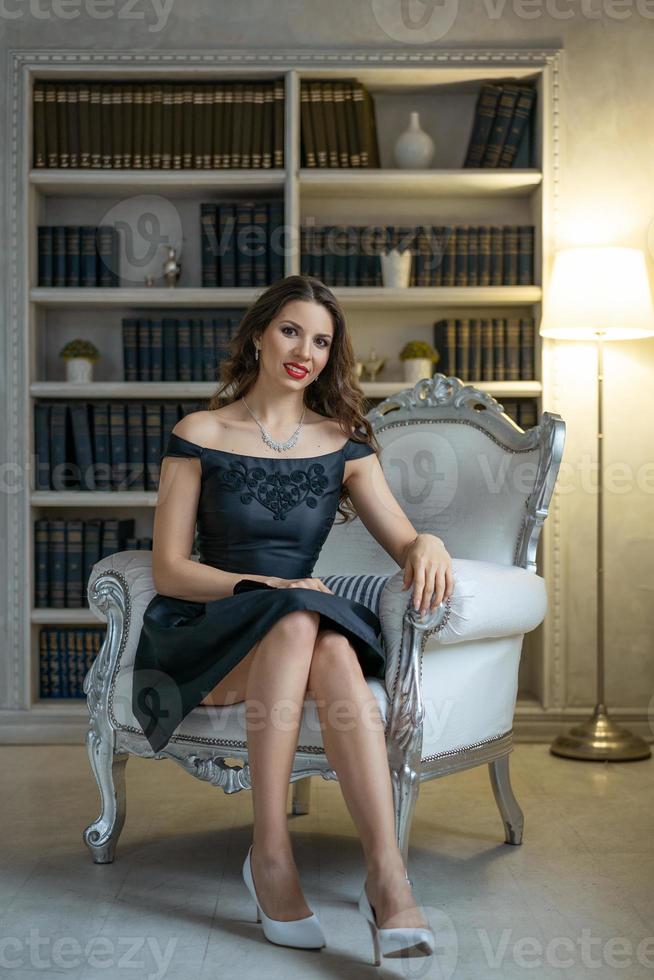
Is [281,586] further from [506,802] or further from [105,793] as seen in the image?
[506,802]

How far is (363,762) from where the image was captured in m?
1.85

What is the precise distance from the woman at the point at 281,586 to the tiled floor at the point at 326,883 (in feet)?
0.49

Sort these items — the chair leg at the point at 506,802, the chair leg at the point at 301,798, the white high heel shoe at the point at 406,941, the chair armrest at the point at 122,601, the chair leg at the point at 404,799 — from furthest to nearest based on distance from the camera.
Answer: the chair leg at the point at 301,798 < the chair leg at the point at 506,802 < the chair armrest at the point at 122,601 < the chair leg at the point at 404,799 < the white high heel shoe at the point at 406,941

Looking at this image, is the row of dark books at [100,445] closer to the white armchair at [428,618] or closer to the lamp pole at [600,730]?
the white armchair at [428,618]

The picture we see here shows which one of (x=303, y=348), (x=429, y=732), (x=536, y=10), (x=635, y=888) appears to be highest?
(x=536, y=10)

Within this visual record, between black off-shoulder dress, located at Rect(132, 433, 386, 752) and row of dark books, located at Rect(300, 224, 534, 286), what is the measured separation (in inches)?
55.2

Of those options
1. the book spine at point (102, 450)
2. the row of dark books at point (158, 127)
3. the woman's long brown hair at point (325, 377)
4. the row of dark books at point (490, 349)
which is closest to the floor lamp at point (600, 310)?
the row of dark books at point (490, 349)

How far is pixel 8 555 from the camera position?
3662 millimetres

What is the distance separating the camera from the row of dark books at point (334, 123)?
3.66m

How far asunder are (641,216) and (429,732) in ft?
7.20

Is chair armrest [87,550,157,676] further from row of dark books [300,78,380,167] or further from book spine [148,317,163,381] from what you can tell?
row of dark books [300,78,380,167]

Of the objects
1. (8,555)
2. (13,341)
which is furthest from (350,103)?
(8,555)

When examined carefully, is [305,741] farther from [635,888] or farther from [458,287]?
[458,287]

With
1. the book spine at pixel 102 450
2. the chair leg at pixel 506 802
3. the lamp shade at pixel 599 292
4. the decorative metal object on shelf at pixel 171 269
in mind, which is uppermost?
the decorative metal object on shelf at pixel 171 269
